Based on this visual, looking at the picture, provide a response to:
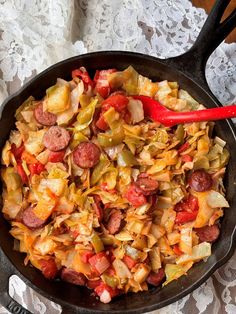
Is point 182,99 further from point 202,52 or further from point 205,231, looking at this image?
point 205,231

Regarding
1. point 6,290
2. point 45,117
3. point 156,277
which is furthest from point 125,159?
point 6,290

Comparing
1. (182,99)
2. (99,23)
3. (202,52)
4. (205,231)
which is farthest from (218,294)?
(99,23)

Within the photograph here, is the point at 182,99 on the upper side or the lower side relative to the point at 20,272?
upper

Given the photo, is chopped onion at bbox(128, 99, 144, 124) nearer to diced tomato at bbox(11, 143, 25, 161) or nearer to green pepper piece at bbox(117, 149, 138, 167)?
green pepper piece at bbox(117, 149, 138, 167)

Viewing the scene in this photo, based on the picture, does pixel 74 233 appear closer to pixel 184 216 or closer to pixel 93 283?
pixel 93 283

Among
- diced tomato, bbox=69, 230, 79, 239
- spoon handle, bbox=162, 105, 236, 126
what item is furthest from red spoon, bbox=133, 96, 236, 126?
diced tomato, bbox=69, 230, 79, 239

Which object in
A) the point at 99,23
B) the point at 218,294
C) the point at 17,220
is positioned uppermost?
the point at 99,23
